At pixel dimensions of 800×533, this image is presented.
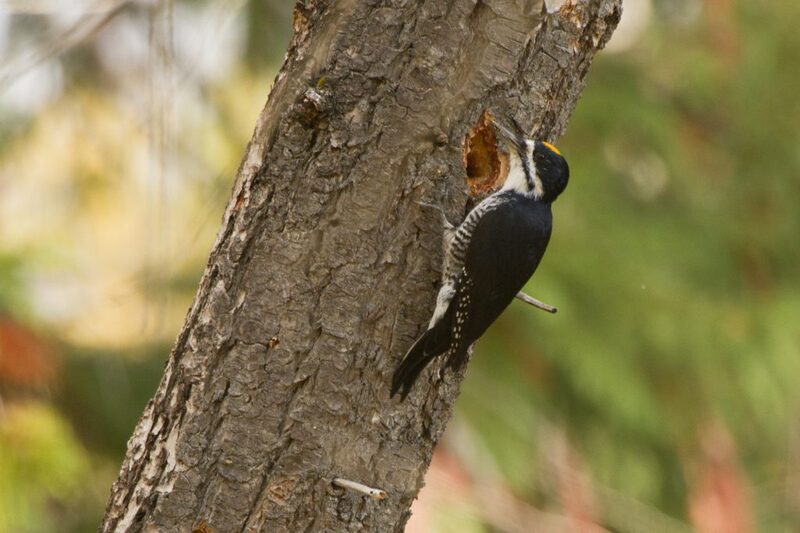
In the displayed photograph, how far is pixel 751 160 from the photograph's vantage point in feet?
23.7

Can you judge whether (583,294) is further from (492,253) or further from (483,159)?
(483,159)

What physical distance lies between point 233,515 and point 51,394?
10.3 feet

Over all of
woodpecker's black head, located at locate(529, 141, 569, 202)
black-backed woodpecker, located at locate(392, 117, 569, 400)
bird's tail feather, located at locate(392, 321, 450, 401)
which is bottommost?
bird's tail feather, located at locate(392, 321, 450, 401)

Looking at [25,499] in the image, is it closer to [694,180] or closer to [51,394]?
[51,394]

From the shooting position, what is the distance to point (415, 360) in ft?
8.63

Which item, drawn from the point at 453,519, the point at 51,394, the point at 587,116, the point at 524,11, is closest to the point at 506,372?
the point at 453,519

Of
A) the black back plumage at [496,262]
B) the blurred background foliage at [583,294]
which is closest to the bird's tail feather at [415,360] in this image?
the black back plumage at [496,262]

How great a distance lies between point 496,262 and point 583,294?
8.20 feet

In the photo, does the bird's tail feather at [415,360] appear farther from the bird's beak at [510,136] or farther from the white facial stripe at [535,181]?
Result: the white facial stripe at [535,181]

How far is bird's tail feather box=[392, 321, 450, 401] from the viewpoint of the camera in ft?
8.55

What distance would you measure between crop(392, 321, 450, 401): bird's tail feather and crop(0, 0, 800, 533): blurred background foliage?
163 centimetres

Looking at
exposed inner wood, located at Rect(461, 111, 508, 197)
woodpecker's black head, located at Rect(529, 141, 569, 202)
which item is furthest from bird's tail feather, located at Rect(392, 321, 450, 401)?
woodpecker's black head, located at Rect(529, 141, 569, 202)

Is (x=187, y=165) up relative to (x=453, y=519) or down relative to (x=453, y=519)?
up

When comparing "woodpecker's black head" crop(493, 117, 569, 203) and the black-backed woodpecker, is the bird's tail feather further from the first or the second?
"woodpecker's black head" crop(493, 117, 569, 203)
